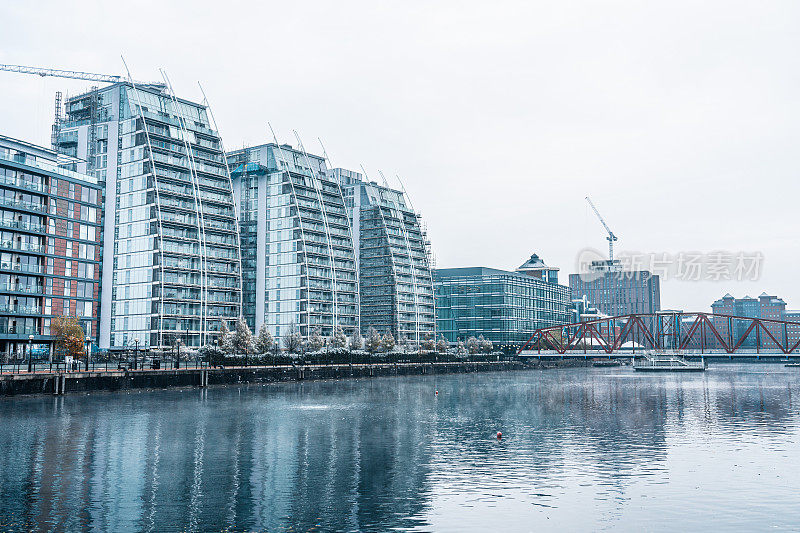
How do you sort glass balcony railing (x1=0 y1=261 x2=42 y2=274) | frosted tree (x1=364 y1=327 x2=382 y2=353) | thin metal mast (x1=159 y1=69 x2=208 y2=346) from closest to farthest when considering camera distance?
glass balcony railing (x1=0 y1=261 x2=42 y2=274) → thin metal mast (x1=159 y1=69 x2=208 y2=346) → frosted tree (x1=364 y1=327 x2=382 y2=353)

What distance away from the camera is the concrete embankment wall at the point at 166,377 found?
3228 inches

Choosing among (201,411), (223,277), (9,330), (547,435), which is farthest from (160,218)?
(547,435)

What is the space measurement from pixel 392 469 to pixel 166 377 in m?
69.4

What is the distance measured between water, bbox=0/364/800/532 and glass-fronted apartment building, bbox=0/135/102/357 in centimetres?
6263

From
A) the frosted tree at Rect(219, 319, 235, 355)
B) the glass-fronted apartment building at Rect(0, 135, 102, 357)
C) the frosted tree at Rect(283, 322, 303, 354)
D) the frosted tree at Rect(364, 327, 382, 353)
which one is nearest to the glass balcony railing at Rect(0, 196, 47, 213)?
the glass-fronted apartment building at Rect(0, 135, 102, 357)

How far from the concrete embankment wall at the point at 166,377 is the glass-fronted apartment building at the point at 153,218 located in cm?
3851

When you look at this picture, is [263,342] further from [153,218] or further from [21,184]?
[21,184]

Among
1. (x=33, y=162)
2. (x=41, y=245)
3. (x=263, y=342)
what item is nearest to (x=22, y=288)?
(x=41, y=245)

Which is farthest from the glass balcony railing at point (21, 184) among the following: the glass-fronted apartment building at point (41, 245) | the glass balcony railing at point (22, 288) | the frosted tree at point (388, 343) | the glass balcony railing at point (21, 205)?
the frosted tree at point (388, 343)

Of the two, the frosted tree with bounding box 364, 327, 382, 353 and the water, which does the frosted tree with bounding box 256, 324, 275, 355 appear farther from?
the water

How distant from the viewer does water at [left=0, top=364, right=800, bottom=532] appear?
27.7m

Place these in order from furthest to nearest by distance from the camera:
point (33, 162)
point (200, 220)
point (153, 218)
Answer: point (200, 220), point (153, 218), point (33, 162)

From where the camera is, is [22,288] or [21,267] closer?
[21,267]

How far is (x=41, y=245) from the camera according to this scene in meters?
131
